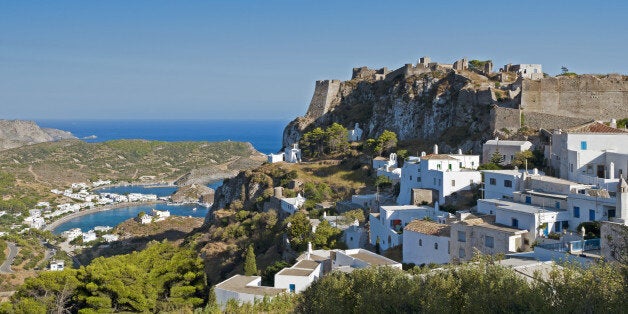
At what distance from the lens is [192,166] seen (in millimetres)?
132250

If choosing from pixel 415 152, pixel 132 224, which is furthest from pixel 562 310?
pixel 132 224

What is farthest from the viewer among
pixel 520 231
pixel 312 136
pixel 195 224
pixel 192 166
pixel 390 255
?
pixel 192 166

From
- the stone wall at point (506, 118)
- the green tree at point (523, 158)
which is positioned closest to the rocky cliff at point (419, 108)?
the stone wall at point (506, 118)

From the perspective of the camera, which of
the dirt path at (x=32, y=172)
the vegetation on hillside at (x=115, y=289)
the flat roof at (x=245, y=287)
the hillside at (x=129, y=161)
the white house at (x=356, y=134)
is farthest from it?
the hillside at (x=129, y=161)

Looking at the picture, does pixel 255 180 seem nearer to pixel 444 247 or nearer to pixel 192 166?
pixel 444 247

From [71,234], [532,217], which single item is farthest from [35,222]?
[532,217]

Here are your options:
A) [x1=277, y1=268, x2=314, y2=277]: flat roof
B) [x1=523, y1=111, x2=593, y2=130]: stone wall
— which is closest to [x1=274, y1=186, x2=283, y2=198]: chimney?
[x1=523, y1=111, x2=593, y2=130]: stone wall

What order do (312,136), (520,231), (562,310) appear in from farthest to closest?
(312,136) < (520,231) < (562,310)

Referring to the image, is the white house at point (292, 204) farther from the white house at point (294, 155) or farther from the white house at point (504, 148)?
the white house at point (294, 155)

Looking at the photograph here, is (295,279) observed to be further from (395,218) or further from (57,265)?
(57,265)

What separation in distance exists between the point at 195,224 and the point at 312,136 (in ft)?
68.1

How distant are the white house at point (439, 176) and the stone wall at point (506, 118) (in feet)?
13.0

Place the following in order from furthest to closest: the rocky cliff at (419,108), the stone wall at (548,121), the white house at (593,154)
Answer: the rocky cliff at (419,108) → the stone wall at (548,121) → the white house at (593,154)

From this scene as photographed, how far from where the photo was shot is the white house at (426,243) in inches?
864
